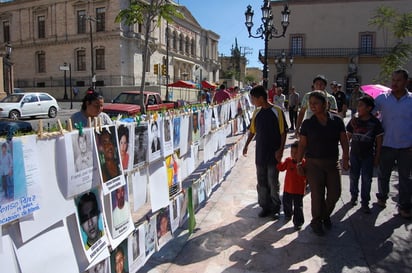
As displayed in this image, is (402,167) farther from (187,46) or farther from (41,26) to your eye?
(187,46)

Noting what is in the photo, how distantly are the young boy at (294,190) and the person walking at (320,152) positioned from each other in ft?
0.66

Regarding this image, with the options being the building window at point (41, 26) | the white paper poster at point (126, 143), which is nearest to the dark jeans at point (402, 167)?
the white paper poster at point (126, 143)

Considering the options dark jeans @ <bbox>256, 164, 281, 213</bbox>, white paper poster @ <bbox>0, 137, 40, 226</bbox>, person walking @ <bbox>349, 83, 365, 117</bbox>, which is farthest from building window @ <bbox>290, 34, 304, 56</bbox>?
white paper poster @ <bbox>0, 137, 40, 226</bbox>

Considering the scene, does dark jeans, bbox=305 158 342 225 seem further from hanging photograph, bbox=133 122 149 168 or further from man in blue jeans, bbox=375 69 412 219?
hanging photograph, bbox=133 122 149 168

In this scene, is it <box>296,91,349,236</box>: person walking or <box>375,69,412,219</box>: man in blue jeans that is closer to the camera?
<box>296,91,349,236</box>: person walking

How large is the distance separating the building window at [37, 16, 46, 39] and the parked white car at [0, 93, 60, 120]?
31.5 m

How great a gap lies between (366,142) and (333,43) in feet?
127

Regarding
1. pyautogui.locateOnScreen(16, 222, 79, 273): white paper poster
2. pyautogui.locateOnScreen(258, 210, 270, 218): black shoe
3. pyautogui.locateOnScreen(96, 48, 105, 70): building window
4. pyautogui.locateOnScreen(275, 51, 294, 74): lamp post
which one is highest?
pyautogui.locateOnScreen(96, 48, 105, 70): building window

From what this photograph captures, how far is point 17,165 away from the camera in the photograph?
6.64 feet

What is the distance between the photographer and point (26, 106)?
1994cm

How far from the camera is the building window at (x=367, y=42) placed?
39750 millimetres

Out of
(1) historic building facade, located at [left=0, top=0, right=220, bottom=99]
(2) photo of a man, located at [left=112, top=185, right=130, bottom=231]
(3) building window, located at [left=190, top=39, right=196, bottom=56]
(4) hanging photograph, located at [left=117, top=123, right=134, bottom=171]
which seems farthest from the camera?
(3) building window, located at [left=190, top=39, right=196, bottom=56]

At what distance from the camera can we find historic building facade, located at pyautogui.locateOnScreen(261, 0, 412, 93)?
39.3m

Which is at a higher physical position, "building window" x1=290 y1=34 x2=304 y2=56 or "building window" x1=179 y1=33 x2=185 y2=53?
"building window" x1=179 y1=33 x2=185 y2=53
